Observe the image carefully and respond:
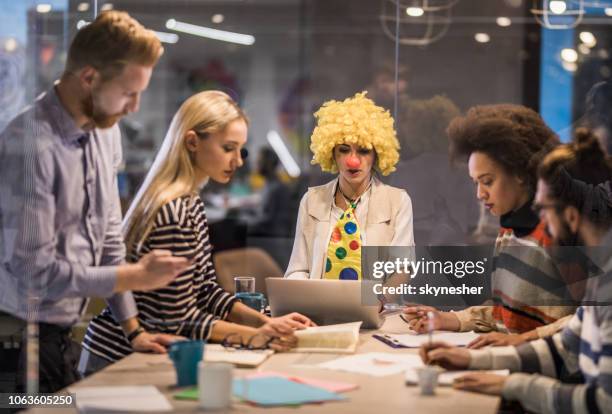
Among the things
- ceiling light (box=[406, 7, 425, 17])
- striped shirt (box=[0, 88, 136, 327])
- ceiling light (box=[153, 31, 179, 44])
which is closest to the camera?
striped shirt (box=[0, 88, 136, 327])

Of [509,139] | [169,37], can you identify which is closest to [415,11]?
[169,37]

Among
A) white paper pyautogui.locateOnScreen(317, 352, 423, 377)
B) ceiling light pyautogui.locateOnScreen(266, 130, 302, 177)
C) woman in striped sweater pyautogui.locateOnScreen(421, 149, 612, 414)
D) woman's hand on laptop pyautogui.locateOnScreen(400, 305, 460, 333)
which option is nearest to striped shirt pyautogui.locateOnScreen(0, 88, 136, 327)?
white paper pyautogui.locateOnScreen(317, 352, 423, 377)

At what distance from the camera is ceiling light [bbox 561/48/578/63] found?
6539 mm

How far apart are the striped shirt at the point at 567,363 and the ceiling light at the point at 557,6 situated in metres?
2.85

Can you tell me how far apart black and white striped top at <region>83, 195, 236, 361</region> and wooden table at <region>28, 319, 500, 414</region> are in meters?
0.16

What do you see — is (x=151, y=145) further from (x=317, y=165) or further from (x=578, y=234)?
(x=578, y=234)

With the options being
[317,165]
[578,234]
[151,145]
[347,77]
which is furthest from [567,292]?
[347,77]

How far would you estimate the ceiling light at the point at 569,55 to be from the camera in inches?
257

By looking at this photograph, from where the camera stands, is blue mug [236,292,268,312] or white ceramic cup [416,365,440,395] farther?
blue mug [236,292,268,312]

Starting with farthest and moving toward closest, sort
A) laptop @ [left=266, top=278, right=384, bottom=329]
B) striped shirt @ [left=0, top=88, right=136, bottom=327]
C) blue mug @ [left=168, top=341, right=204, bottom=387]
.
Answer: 1. laptop @ [left=266, top=278, right=384, bottom=329]
2. striped shirt @ [left=0, top=88, right=136, bottom=327]
3. blue mug @ [left=168, top=341, right=204, bottom=387]

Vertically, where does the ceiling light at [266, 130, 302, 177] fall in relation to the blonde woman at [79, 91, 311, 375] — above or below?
above

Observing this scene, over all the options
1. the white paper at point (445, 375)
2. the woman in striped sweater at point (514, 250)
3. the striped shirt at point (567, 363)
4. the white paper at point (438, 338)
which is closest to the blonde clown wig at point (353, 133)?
the woman in striped sweater at point (514, 250)

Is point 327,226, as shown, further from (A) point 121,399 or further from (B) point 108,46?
(A) point 121,399

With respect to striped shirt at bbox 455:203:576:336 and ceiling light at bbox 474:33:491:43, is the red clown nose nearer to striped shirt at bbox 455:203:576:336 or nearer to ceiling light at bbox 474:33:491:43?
striped shirt at bbox 455:203:576:336
